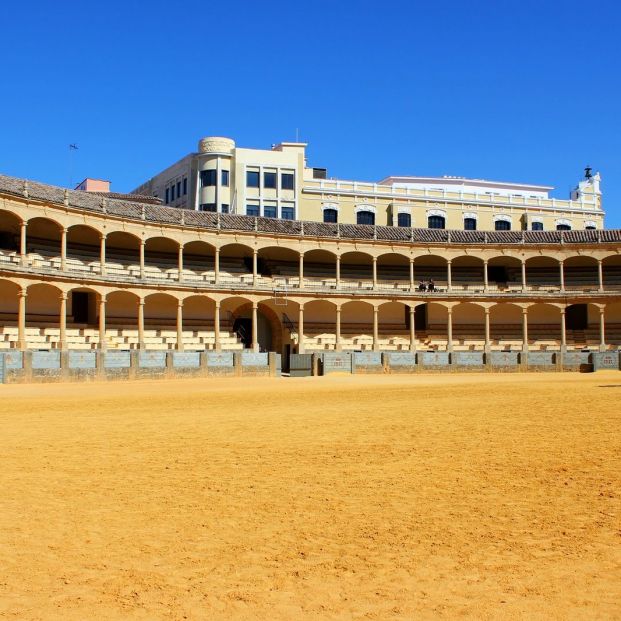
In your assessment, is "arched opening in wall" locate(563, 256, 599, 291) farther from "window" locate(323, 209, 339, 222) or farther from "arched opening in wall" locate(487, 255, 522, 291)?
"window" locate(323, 209, 339, 222)

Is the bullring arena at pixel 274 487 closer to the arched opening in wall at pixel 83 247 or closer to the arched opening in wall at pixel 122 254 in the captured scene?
the arched opening in wall at pixel 83 247

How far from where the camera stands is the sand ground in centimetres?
524

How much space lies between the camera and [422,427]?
13.5 m

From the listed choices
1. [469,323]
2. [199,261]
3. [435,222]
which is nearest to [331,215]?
[435,222]

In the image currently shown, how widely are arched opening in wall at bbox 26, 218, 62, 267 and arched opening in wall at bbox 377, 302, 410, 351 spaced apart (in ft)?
70.0

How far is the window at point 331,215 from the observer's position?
2152 inches

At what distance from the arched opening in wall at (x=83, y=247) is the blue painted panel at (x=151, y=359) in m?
9.42

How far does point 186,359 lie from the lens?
113ft

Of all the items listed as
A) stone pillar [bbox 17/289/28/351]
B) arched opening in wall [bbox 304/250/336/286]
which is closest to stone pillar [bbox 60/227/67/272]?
stone pillar [bbox 17/289/28/351]

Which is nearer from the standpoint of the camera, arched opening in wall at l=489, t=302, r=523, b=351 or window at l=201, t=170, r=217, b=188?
arched opening in wall at l=489, t=302, r=523, b=351

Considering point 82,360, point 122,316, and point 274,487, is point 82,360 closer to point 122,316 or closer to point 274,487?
point 122,316

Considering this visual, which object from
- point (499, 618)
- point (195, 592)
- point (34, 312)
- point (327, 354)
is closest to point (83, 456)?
point (195, 592)

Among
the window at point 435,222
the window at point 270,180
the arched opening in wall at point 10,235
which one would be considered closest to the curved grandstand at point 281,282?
the arched opening in wall at point 10,235

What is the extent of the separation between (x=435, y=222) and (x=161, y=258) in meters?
23.1
